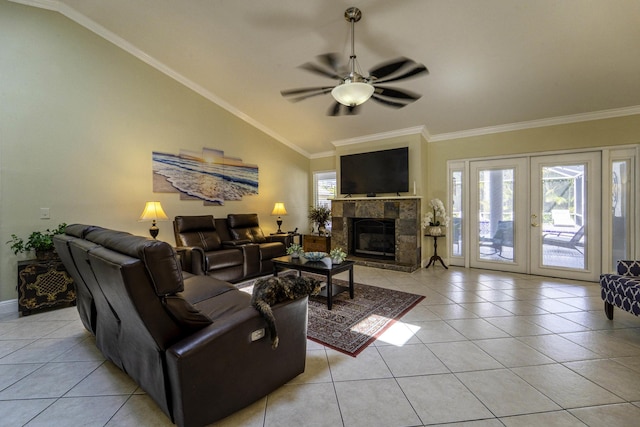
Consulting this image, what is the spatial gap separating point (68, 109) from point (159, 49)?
1.42m

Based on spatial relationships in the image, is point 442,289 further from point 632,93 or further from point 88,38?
point 88,38

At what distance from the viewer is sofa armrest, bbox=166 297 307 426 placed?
1.33m

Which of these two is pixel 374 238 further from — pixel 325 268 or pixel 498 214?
pixel 325 268

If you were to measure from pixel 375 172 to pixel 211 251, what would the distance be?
332 cm

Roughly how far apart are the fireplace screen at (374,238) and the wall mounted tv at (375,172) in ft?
2.01

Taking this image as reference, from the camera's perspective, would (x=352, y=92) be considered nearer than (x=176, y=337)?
No

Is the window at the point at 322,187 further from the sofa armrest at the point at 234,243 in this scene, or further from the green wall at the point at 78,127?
the green wall at the point at 78,127

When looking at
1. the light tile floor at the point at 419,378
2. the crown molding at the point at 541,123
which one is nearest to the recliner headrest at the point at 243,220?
the light tile floor at the point at 419,378

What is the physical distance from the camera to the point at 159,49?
3.85 meters

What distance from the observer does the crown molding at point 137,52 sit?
3233 millimetres

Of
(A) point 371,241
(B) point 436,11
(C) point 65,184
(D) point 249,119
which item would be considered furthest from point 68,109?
(A) point 371,241

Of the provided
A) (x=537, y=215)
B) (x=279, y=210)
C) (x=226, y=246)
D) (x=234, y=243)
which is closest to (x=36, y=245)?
(x=226, y=246)

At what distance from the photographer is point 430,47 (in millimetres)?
3102

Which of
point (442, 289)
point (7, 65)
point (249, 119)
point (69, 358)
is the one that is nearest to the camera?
point (69, 358)
